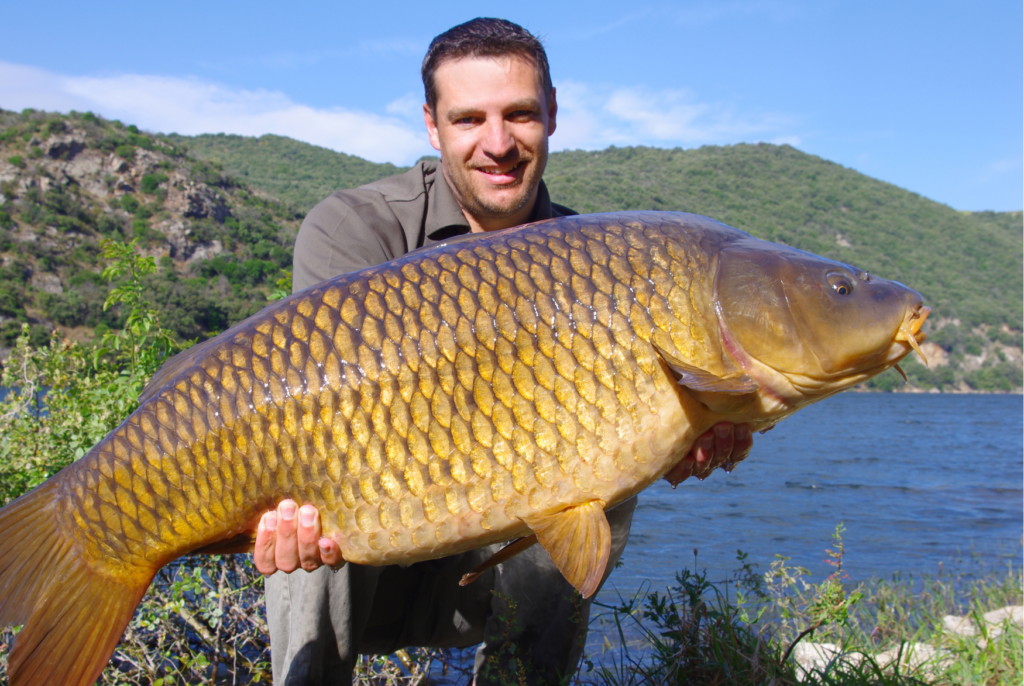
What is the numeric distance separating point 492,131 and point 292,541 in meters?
1.46

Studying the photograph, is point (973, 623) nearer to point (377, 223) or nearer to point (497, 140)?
point (497, 140)

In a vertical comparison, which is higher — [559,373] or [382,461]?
[559,373]

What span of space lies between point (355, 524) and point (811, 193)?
291 feet

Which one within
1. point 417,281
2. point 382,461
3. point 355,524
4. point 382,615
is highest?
point 417,281

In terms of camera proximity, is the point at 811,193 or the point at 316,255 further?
the point at 811,193

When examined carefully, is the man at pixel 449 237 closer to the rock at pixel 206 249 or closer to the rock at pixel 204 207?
the rock at pixel 206 249

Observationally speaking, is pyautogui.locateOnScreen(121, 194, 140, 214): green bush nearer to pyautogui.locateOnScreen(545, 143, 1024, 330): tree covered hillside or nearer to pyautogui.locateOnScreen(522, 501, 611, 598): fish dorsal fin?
pyautogui.locateOnScreen(545, 143, 1024, 330): tree covered hillside

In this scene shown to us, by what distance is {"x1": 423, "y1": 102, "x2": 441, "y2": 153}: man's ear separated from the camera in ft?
8.62

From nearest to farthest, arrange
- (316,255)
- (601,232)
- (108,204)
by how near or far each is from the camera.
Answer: (601,232) < (316,255) < (108,204)

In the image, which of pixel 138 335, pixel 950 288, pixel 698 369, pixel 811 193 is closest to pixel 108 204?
pixel 138 335

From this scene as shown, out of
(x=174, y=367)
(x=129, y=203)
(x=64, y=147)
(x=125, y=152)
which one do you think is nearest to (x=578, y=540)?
(x=174, y=367)

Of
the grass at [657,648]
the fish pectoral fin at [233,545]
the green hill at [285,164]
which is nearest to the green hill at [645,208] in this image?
the green hill at [285,164]

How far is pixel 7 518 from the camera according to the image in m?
1.45

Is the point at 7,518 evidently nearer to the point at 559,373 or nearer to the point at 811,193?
the point at 559,373
